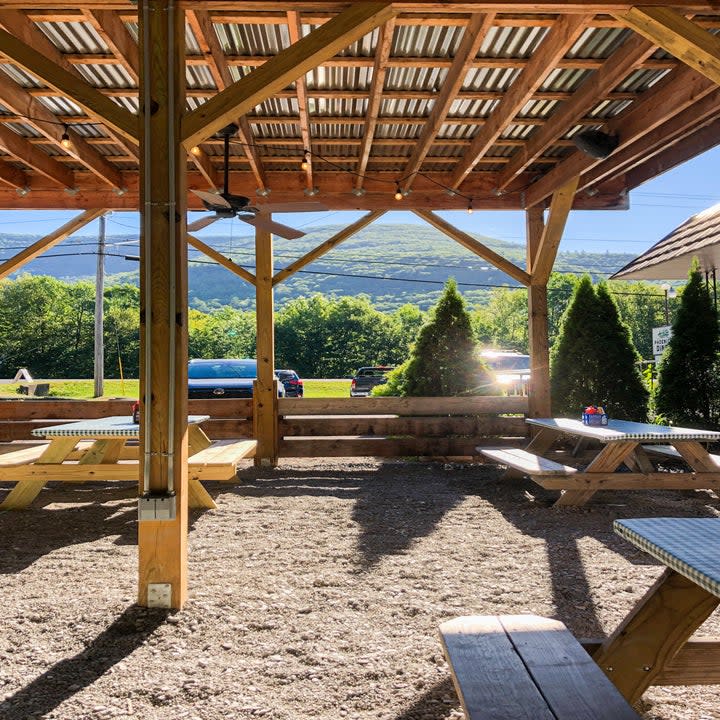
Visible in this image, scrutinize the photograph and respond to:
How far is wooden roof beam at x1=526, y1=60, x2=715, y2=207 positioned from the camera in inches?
210

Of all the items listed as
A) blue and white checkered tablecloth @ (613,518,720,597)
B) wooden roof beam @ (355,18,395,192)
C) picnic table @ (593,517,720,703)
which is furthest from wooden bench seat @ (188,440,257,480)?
picnic table @ (593,517,720,703)

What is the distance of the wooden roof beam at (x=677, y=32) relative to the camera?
362cm

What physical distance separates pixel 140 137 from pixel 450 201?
5.85 metres

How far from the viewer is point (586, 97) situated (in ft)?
19.0

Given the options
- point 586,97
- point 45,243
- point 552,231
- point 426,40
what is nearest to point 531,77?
point 586,97

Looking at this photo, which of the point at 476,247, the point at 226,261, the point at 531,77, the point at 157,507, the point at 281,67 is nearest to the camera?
the point at 157,507

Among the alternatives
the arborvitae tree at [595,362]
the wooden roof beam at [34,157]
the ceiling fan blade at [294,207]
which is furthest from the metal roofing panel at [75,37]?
the arborvitae tree at [595,362]

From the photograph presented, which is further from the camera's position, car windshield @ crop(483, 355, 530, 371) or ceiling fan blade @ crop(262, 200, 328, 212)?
car windshield @ crop(483, 355, 530, 371)

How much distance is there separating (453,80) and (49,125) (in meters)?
4.06

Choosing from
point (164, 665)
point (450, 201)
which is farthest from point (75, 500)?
point (450, 201)

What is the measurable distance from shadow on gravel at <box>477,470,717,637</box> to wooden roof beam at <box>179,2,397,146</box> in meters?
3.19

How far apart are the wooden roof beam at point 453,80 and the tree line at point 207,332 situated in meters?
39.5

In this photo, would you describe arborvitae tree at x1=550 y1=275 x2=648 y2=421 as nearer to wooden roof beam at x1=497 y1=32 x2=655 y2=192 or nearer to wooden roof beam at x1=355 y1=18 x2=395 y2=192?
wooden roof beam at x1=497 y1=32 x2=655 y2=192

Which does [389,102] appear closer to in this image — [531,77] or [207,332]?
[531,77]
